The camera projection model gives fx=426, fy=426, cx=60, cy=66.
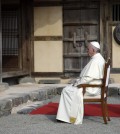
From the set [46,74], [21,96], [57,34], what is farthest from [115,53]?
[21,96]

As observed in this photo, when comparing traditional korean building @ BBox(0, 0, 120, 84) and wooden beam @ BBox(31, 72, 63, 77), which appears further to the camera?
wooden beam @ BBox(31, 72, 63, 77)

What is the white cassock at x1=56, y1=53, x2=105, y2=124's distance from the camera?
22.0ft

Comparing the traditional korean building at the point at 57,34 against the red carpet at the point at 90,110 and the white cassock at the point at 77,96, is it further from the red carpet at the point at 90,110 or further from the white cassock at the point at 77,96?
the white cassock at the point at 77,96

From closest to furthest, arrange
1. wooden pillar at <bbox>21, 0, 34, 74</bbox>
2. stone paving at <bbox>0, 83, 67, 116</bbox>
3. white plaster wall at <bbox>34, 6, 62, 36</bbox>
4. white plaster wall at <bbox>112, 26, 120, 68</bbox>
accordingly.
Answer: stone paving at <bbox>0, 83, 67, 116</bbox>, white plaster wall at <bbox>112, 26, 120, 68</bbox>, white plaster wall at <bbox>34, 6, 62, 36</bbox>, wooden pillar at <bbox>21, 0, 34, 74</bbox>

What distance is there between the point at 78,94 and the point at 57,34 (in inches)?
234

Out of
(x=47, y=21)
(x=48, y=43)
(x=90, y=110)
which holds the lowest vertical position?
(x=90, y=110)

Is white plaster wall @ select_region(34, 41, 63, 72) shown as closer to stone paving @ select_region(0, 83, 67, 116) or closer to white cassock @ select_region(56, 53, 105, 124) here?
stone paving @ select_region(0, 83, 67, 116)

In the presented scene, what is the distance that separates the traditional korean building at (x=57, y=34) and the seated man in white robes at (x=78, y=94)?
5384mm

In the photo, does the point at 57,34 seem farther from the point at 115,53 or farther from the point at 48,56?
the point at 115,53

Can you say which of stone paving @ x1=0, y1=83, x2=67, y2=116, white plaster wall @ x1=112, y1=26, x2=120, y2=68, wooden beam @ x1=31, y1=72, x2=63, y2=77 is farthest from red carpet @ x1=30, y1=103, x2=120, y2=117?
wooden beam @ x1=31, y1=72, x2=63, y2=77

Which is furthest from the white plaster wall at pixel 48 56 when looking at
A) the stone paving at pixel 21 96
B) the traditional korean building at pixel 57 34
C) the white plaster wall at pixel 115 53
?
the white plaster wall at pixel 115 53

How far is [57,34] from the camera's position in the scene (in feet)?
41.0

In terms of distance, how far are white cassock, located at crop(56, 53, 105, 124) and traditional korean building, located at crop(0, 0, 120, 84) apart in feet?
17.8

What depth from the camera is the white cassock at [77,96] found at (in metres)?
6.69
